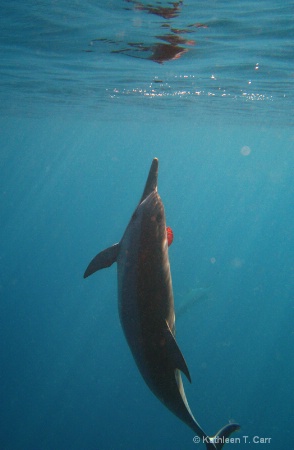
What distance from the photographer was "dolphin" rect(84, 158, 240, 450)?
17.2 ft

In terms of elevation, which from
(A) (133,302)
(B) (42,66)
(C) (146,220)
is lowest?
(A) (133,302)

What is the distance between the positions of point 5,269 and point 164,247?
51569 millimetres

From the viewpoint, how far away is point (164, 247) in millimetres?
5410

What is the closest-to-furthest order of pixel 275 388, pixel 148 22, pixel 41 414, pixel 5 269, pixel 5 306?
pixel 148 22 → pixel 41 414 → pixel 275 388 → pixel 5 306 → pixel 5 269

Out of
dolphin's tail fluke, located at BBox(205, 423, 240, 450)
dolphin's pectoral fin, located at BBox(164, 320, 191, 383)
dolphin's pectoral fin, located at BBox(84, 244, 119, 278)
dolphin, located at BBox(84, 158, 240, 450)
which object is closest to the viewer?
dolphin's pectoral fin, located at BBox(164, 320, 191, 383)

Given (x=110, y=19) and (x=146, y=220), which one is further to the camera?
(x=110, y=19)

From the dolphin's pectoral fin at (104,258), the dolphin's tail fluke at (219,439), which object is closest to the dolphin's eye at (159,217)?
the dolphin's pectoral fin at (104,258)

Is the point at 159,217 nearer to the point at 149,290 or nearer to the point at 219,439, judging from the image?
the point at 149,290

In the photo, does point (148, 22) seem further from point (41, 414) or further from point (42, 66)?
point (41, 414)

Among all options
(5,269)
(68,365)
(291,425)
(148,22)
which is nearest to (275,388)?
(291,425)

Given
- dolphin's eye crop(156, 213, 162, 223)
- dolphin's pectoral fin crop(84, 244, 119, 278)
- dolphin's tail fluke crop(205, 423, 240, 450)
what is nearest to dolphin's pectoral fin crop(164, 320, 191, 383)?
dolphin's pectoral fin crop(84, 244, 119, 278)

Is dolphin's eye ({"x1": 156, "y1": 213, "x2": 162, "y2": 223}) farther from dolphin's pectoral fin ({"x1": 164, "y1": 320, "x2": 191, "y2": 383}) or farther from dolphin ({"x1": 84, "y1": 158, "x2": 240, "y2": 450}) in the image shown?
dolphin's pectoral fin ({"x1": 164, "y1": 320, "x2": 191, "y2": 383})

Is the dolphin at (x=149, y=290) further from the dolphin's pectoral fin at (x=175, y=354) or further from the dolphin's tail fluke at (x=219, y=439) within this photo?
the dolphin's tail fluke at (x=219, y=439)

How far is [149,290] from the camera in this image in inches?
207
